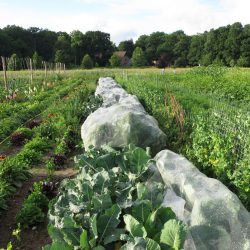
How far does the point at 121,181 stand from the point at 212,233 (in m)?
1.11

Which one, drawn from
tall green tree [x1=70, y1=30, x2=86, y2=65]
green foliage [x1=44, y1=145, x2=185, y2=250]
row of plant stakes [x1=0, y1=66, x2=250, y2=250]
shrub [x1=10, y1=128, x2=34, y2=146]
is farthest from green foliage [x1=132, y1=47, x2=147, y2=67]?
green foliage [x1=44, y1=145, x2=185, y2=250]

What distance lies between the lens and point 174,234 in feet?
7.80

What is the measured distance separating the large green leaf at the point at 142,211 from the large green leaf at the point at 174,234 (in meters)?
0.37

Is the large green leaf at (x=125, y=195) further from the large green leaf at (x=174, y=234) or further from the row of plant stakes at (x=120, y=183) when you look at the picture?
the large green leaf at (x=174, y=234)

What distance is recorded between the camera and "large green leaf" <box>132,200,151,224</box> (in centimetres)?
283

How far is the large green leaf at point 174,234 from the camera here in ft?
7.62

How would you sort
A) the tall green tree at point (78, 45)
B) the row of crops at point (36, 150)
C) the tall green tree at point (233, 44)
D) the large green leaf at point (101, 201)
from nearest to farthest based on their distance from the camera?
the large green leaf at point (101, 201), the row of crops at point (36, 150), the tall green tree at point (233, 44), the tall green tree at point (78, 45)

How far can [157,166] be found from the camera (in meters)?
4.13

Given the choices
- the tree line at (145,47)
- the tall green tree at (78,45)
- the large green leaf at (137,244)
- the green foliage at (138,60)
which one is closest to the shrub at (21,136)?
the large green leaf at (137,244)

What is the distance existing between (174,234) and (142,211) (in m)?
0.50

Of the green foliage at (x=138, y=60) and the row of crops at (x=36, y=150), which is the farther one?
the green foliage at (x=138, y=60)

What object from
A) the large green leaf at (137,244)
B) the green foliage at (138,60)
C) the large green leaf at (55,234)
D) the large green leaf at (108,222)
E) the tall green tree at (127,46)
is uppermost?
the large green leaf at (137,244)

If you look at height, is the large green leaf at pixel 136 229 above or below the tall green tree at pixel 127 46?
above

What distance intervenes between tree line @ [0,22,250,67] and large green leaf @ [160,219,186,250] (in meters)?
43.0
